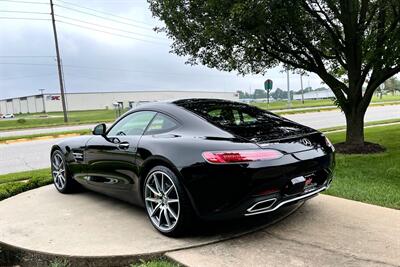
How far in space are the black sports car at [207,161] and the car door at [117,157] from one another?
12 mm

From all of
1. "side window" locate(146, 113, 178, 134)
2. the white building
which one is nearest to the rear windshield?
"side window" locate(146, 113, 178, 134)

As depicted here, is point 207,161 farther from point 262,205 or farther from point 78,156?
point 78,156

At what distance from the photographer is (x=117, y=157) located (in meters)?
4.91

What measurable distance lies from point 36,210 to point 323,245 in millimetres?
3625

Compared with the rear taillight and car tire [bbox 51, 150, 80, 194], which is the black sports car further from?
car tire [bbox 51, 150, 80, 194]

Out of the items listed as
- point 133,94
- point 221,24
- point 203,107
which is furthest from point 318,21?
point 133,94

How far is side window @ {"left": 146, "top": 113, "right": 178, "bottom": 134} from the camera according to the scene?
14.6 feet

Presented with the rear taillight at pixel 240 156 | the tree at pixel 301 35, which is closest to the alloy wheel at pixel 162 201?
the rear taillight at pixel 240 156

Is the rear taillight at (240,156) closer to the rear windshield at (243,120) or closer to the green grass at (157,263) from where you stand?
the rear windshield at (243,120)

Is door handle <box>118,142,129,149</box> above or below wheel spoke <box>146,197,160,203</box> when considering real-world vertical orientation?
above

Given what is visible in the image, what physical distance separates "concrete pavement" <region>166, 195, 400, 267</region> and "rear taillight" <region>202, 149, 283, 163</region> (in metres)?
0.79

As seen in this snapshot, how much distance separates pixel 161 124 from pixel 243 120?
0.89 metres

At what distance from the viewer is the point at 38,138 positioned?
779 inches

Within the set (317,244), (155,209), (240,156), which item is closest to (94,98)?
(155,209)
